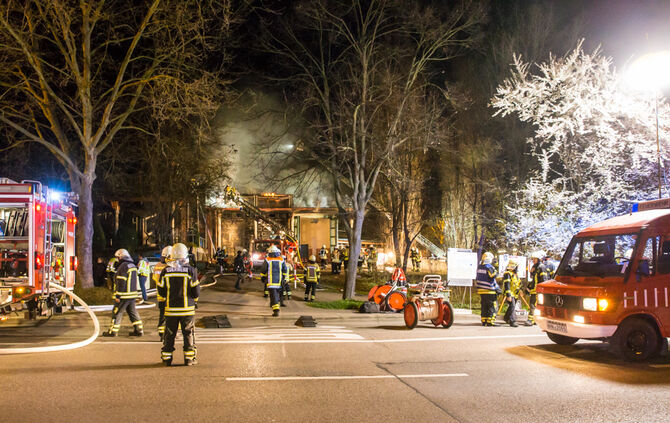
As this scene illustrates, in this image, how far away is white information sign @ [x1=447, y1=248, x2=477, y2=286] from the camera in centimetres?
1677

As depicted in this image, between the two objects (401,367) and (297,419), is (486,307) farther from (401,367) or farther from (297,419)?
(297,419)

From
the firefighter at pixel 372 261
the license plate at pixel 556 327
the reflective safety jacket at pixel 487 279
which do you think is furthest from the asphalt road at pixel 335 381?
the firefighter at pixel 372 261

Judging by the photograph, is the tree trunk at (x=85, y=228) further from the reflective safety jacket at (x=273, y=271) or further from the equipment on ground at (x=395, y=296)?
the equipment on ground at (x=395, y=296)

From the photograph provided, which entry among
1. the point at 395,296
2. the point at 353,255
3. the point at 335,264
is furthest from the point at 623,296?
the point at 335,264

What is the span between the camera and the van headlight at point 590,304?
9.48 m

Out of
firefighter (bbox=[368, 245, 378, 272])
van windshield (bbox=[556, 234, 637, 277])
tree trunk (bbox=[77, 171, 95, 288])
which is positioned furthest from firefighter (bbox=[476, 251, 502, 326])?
firefighter (bbox=[368, 245, 378, 272])

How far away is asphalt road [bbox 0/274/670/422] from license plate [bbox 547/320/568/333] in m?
0.40

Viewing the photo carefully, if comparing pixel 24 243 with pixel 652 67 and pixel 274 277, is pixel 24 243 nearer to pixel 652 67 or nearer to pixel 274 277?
pixel 274 277

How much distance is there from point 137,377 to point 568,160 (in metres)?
16.8

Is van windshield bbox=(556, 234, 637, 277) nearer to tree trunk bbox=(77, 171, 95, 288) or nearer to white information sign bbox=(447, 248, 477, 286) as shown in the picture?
white information sign bbox=(447, 248, 477, 286)

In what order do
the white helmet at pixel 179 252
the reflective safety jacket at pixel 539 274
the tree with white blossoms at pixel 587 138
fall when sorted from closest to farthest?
the white helmet at pixel 179 252
the reflective safety jacket at pixel 539 274
the tree with white blossoms at pixel 587 138

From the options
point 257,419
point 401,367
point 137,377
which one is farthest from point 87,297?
point 257,419

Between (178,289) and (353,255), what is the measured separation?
463 inches

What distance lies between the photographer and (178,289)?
8.46m
